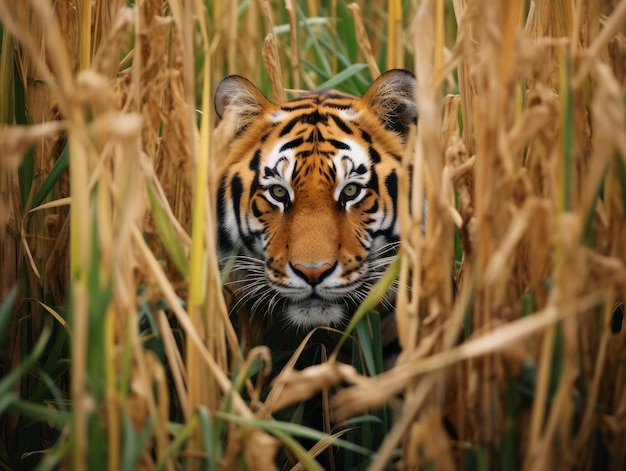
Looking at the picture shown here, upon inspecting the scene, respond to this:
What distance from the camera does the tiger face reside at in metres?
1.88

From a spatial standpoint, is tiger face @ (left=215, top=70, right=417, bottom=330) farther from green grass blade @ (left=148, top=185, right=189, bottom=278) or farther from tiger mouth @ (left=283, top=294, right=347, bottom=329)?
green grass blade @ (left=148, top=185, right=189, bottom=278)

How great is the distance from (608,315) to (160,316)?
796mm

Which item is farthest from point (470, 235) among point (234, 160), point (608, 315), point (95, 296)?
point (234, 160)

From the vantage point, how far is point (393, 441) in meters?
1.14

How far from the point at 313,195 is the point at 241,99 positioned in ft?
1.39

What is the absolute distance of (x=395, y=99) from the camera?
2092mm

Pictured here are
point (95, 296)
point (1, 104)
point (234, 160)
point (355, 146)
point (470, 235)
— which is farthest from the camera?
point (234, 160)

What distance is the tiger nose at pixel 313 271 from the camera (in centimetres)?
185

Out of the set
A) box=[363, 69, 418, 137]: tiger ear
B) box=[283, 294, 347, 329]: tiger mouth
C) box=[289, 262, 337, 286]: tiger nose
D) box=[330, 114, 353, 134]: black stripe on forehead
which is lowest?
box=[283, 294, 347, 329]: tiger mouth

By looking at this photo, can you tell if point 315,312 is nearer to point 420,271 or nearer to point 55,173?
Answer: point 420,271

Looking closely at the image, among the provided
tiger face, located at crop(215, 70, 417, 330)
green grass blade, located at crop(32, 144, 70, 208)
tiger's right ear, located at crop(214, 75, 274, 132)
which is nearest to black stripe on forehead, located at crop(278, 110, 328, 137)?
tiger face, located at crop(215, 70, 417, 330)

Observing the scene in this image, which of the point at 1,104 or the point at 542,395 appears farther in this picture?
the point at 1,104

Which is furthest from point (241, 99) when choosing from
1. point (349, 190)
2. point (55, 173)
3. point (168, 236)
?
point (168, 236)

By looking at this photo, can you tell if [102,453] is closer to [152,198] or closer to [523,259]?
[152,198]
